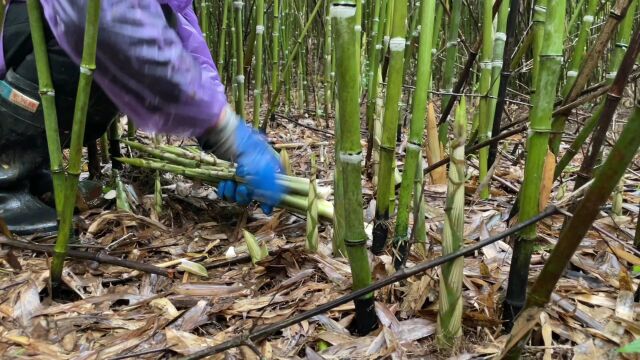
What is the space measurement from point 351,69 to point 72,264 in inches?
27.2

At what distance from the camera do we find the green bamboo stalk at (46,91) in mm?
750

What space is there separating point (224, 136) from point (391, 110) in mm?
437

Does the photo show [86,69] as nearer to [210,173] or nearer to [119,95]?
[119,95]

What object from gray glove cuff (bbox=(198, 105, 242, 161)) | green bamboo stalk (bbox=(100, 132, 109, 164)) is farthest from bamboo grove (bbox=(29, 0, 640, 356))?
green bamboo stalk (bbox=(100, 132, 109, 164))

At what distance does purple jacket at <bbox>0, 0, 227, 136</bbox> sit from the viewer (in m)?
0.92

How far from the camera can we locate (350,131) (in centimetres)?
58

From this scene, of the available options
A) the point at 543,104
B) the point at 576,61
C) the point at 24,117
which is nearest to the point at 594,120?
the point at 576,61

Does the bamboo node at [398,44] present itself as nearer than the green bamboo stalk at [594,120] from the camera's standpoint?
Yes

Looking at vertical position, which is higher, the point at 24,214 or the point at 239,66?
the point at 239,66

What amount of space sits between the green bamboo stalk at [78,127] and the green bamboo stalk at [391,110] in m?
0.39

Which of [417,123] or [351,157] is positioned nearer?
[351,157]

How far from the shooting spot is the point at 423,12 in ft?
2.32

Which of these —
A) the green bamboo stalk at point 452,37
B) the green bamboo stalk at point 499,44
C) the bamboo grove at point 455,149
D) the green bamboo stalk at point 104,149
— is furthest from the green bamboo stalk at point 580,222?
the green bamboo stalk at point 104,149

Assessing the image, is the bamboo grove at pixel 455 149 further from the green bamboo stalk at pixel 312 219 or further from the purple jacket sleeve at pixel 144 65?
the purple jacket sleeve at pixel 144 65
